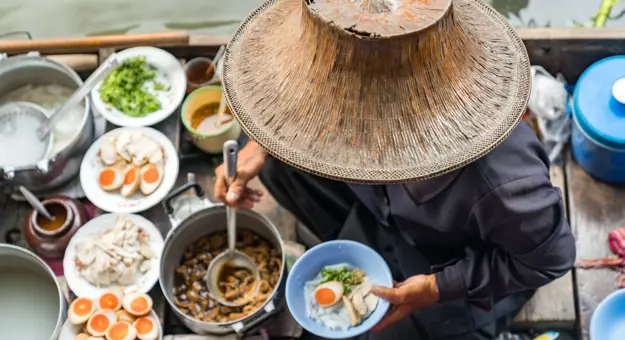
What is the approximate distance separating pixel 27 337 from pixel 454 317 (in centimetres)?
172

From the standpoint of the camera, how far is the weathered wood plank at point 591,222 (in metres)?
2.70

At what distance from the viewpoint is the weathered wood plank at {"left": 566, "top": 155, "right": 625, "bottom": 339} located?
2703 mm

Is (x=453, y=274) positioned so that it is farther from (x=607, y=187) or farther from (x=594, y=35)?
(x=594, y=35)

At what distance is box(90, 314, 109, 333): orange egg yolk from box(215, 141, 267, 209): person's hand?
0.66 meters

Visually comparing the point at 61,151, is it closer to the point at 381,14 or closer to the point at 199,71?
the point at 199,71

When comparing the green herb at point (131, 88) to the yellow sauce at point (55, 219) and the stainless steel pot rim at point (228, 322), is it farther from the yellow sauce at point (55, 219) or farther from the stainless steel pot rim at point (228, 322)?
the stainless steel pot rim at point (228, 322)

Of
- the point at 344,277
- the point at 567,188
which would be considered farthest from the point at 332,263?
the point at 567,188

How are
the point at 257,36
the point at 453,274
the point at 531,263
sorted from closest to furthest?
1. the point at 257,36
2. the point at 531,263
3. the point at 453,274

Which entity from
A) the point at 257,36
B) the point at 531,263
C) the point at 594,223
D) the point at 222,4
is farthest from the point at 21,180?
the point at 594,223

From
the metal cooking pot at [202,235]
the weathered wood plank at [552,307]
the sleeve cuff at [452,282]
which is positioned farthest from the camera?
the weathered wood plank at [552,307]

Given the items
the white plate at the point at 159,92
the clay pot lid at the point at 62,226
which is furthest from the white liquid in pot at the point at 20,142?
the white plate at the point at 159,92

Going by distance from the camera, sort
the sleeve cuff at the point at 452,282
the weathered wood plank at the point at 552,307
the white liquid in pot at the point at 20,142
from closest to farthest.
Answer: the sleeve cuff at the point at 452,282 < the weathered wood plank at the point at 552,307 < the white liquid in pot at the point at 20,142

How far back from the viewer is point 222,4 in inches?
147

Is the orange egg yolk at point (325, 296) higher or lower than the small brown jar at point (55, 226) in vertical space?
higher
